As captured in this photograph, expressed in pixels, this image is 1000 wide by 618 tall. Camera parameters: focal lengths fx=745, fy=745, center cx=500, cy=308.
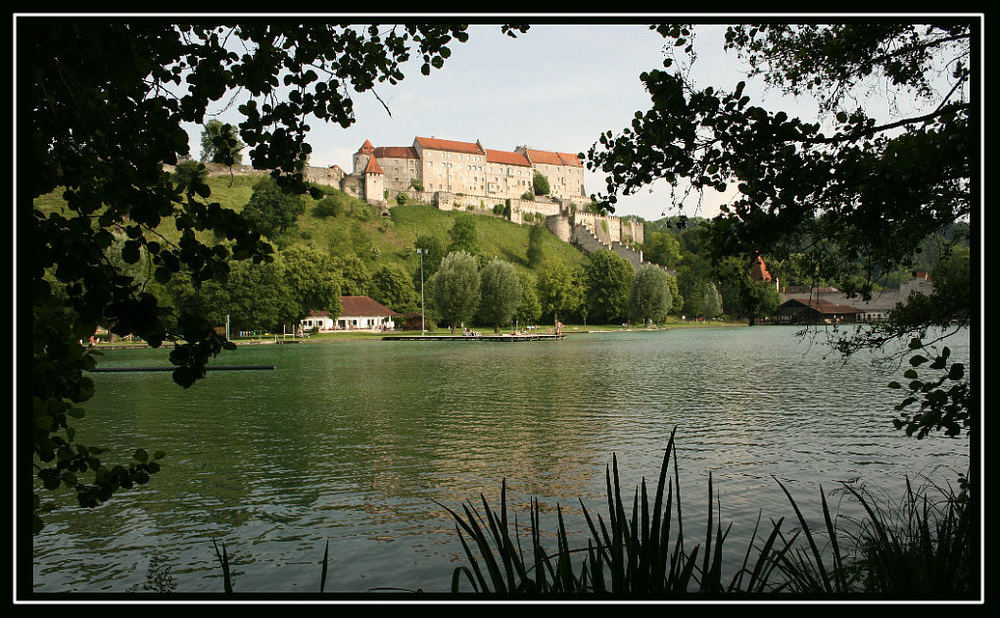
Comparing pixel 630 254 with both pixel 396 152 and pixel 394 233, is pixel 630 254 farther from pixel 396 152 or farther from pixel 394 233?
pixel 396 152

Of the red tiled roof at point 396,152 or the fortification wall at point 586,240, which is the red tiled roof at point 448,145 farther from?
the fortification wall at point 586,240

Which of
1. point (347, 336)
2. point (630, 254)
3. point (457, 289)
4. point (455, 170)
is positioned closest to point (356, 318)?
point (347, 336)

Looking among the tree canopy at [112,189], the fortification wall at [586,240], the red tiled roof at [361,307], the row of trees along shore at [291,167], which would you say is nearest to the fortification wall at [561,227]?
the fortification wall at [586,240]

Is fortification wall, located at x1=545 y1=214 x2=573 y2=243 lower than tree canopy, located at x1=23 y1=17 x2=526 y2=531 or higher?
higher

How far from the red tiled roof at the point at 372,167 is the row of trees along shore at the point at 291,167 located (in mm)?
128744

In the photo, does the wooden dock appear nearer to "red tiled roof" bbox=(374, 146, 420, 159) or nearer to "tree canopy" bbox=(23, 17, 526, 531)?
"tree canopy" bbox=(23, 17, 526, 531)

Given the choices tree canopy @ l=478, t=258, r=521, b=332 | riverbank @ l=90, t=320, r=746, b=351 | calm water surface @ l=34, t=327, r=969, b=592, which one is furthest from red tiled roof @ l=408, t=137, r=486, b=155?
calm water surface @ l=34, t=327, r=969, b=592

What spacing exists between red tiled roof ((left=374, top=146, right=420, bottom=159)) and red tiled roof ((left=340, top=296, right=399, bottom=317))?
57762 mm

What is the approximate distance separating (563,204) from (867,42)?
14310 cm

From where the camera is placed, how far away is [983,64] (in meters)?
2.54

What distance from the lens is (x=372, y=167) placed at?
132 m

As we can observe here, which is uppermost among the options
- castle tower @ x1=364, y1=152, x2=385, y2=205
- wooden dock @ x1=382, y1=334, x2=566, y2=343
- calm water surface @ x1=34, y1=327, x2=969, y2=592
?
castle tower @ x1=364, y1=152, x2=385, y2=205

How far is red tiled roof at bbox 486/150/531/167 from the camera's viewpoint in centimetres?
14888

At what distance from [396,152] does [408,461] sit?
132 m
